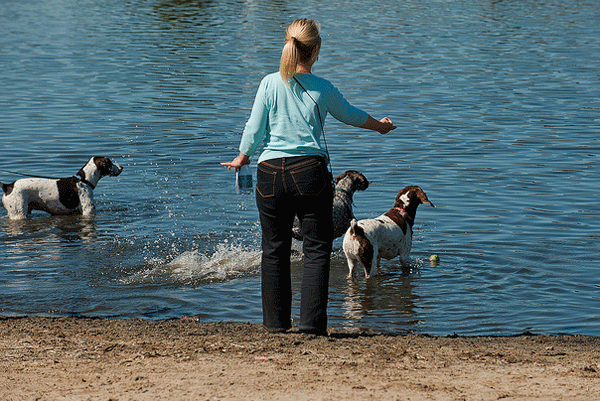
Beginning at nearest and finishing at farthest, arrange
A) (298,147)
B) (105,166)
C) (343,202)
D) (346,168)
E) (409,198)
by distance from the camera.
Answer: (298,147) < (409,198) < (343,202) < (105,166) < (346,168)

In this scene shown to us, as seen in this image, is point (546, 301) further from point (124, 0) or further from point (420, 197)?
point (124, 0)

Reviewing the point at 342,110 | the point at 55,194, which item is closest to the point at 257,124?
the point at 342,110

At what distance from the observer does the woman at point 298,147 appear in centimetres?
563

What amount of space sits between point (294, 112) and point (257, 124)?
29 centimetres

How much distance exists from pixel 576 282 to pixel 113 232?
5.89 m

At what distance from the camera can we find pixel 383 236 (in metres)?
8.59

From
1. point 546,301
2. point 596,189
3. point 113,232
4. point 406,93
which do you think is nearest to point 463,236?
point 546,301

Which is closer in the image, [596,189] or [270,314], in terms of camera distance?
[270,314]

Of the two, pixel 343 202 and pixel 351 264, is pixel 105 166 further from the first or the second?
pixel 351 264

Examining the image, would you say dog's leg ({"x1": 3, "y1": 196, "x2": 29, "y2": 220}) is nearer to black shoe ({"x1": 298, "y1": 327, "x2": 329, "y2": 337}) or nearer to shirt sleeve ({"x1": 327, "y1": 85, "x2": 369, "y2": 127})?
black shoe ({"x1": 298, "y1": 327, "x2": 329, "y2": 337})

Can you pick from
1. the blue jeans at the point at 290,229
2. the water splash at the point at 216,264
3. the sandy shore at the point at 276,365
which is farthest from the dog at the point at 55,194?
the blue jeans at the point at 290,229

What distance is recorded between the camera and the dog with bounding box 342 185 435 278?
8.39m

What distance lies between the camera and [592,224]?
10.7 meters

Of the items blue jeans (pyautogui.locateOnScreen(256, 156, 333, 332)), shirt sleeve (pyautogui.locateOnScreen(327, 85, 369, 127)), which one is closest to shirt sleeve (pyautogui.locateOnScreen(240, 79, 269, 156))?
blue jeans (pyautogui.locateOnScreen(256, 156, 333, 332))
